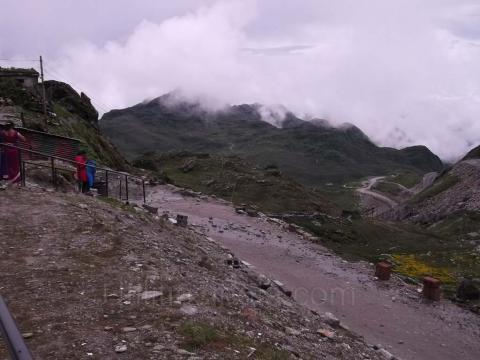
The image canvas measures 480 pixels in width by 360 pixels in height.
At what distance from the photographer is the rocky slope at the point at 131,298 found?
7.00 m

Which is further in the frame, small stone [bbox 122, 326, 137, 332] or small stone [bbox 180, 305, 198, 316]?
small stone [bbox 180, 305, 198, 316]

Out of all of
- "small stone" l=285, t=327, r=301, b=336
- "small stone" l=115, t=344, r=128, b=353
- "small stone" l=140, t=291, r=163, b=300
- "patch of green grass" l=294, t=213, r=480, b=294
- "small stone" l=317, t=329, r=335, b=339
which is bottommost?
"patch of green grass" l=294, t=213, r=480, b=294

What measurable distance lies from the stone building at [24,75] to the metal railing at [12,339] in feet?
131

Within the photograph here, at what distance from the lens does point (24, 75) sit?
132ft

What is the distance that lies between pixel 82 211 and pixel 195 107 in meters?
155

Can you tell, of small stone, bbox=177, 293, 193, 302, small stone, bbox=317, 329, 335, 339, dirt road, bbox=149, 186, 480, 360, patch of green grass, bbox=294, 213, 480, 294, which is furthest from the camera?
patch of green grass, bbox=294, 213, 480, 294

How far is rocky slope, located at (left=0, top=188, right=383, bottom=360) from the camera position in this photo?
23.0 ft

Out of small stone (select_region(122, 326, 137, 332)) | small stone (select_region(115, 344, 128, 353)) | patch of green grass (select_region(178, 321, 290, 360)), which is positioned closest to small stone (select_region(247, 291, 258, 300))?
patch of green grass (select_region(178, 321, 290, 360))

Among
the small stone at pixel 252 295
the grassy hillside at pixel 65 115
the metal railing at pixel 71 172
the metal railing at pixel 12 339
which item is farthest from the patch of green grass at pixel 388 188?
the metal railing at pixel 12 339

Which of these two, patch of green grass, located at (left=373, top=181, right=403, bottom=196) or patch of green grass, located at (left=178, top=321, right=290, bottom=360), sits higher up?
patch of green grass, located at (left=178, top=321, right=290, bottom=360)

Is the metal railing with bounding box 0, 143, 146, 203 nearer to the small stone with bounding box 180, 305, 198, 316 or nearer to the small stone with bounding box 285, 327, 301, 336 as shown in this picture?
the small stone with bounding box 180, 305, 198, 316

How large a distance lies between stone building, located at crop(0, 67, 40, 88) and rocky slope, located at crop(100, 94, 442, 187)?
236ft

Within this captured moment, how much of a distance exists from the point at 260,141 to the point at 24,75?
105146 millimetres

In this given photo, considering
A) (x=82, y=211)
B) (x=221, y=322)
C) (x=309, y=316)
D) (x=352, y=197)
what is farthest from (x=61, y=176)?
(x=352, y=197)
